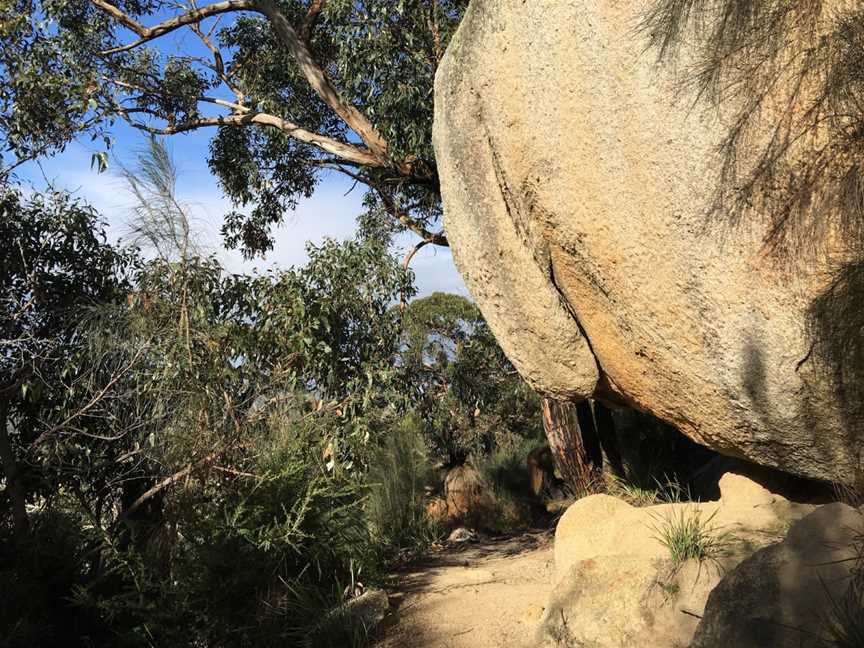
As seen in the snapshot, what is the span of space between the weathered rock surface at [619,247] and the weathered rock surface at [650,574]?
0.43 m

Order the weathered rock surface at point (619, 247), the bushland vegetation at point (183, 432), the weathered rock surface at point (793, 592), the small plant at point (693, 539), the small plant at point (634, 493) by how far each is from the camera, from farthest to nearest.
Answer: the small plant at point (634, 493) < the bushland vegetation at point (183, 432) < the small plant at point (693, 539) < the weathered rock surface at point (619, 247) < the weathered rock surface at point (793, 592)

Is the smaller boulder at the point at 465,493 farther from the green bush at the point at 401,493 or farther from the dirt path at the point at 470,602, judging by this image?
the dirt path at the point at 470,602

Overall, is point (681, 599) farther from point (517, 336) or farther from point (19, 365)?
point (19, 365)

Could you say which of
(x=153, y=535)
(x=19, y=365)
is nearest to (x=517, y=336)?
(x=153, y=535)

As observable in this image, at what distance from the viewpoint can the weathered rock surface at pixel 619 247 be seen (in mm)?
3771

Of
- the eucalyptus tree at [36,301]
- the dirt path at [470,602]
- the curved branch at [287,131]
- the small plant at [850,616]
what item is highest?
the curved branch at [287,131]

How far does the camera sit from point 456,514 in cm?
1102

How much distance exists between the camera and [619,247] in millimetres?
4254

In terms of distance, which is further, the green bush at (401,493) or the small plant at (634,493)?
the green bush at (401,493)

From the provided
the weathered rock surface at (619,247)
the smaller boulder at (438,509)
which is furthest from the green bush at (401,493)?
the weathered rock surface at (619,247)

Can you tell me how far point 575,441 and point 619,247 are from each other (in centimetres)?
442

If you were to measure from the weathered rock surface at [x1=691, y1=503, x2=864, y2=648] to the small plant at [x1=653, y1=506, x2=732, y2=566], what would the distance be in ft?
2.43

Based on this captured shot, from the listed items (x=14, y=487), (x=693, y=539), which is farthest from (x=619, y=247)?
(x=14, y=487)

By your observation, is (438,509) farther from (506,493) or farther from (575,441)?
(575,441)
